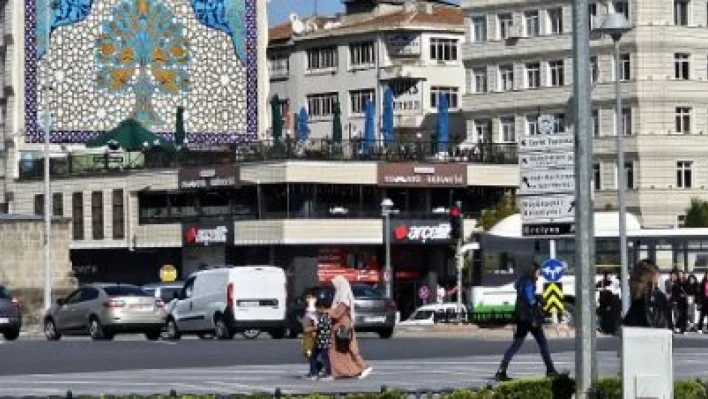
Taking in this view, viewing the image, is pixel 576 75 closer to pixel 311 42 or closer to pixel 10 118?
pixel 10 118

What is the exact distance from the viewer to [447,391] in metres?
22.0

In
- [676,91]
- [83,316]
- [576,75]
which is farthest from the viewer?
[676,91]

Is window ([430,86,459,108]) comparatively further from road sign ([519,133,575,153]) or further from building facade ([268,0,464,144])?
road sign ([519,133,575,153])

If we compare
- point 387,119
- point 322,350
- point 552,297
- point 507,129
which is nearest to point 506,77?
point 507,129

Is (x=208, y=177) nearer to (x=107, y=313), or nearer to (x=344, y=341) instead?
(x=107, y=313)

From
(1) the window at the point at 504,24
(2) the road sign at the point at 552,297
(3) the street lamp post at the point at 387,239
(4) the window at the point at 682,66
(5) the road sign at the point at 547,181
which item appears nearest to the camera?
(5) the road sign at the point at 547,181

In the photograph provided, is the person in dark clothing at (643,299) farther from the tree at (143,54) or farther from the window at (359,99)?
the window at (359,99)

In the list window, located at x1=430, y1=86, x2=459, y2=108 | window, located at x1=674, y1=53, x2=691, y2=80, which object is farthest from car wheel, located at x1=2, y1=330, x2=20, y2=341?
window, located at x1=430, y1=86, x2=459, y2=108

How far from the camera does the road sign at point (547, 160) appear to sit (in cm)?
2198

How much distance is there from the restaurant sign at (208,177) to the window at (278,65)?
23.6 metres

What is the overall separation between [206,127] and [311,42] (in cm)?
1410

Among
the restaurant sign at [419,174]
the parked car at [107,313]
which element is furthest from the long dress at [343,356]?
the restaurant sign at [419,174]

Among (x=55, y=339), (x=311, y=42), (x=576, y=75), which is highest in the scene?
(x=311, y=42)

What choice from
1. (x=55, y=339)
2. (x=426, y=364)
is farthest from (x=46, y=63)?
(x=426, y=364)
